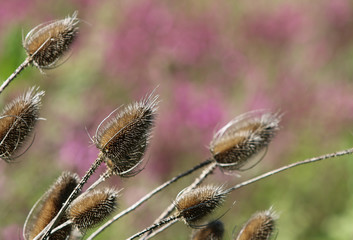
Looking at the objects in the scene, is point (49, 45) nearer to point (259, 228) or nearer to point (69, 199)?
point (69, 199)

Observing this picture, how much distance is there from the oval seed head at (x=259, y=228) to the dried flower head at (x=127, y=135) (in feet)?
1.24

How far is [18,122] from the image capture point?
5.09 ft

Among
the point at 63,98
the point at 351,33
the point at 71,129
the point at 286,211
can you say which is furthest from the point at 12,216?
the point at 351,33

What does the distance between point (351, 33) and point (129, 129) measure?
4467mm

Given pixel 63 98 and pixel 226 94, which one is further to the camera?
pixel 226 94

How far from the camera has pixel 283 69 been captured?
16.8 ft

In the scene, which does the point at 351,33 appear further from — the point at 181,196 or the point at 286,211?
the point at 181,196

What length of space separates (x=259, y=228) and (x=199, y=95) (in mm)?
2820

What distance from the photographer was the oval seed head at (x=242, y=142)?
1.79 m

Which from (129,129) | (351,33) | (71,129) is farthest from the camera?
(351,33)

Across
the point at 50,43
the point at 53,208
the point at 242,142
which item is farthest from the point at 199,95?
the point at 53,208

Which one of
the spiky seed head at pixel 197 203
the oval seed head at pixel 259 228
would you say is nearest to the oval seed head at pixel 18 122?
the spiky seed head at pixel 197 203

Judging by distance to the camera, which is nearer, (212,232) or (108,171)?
(108,171)

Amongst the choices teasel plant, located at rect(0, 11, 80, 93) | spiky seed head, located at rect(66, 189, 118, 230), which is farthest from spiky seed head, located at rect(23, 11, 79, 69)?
spiky seed head, located at rect(66, 189, 118, 230)
